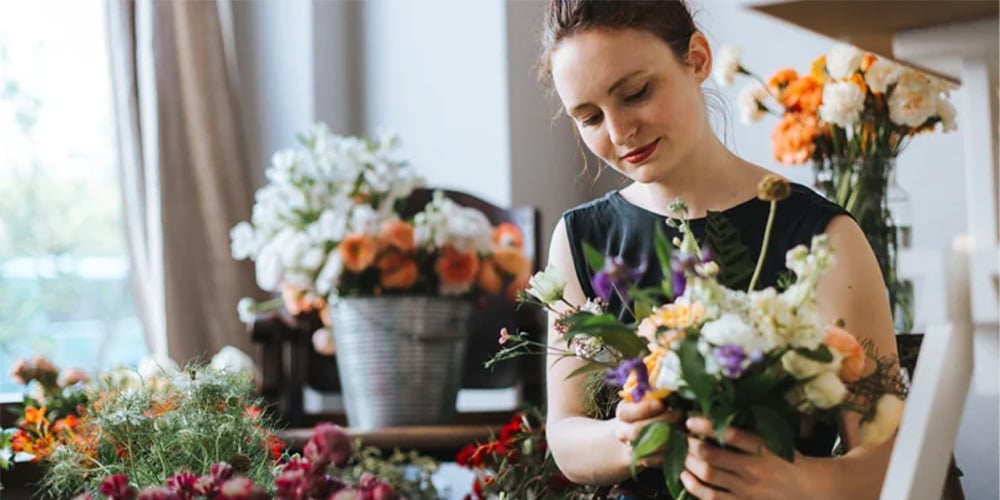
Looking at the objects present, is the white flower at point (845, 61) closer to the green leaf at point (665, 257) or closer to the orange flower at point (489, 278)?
the orange flower at point (489, 278)

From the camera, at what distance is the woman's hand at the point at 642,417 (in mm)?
1125

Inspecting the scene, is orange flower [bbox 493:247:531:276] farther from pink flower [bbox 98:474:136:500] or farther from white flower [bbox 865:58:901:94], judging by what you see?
pink flower [bbox 98:474:136:500]

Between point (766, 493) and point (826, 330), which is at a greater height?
point (826, 330)

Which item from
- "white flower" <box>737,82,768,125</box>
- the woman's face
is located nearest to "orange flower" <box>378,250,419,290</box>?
"white flower" <box>737,82,768,125</box>

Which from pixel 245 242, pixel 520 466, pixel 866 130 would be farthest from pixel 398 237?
pixel 866 130

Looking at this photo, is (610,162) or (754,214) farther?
(754,214)

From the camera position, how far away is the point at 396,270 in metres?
2.87

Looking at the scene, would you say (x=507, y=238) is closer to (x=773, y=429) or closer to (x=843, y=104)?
(x=843, y=104)

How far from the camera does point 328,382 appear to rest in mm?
3424

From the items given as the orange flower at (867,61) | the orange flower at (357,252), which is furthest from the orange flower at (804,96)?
the orange flower at (357,252)

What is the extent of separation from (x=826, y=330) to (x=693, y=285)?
0.11 m

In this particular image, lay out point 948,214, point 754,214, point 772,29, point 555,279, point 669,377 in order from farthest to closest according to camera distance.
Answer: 1. point 772,29
2. point 948,214
3. point 754,214
4. point 555,279
5. point 669,377

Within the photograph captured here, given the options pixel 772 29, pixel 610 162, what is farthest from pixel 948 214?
pixel 610 162

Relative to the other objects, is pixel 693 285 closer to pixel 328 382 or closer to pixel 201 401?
pixel 201 401
